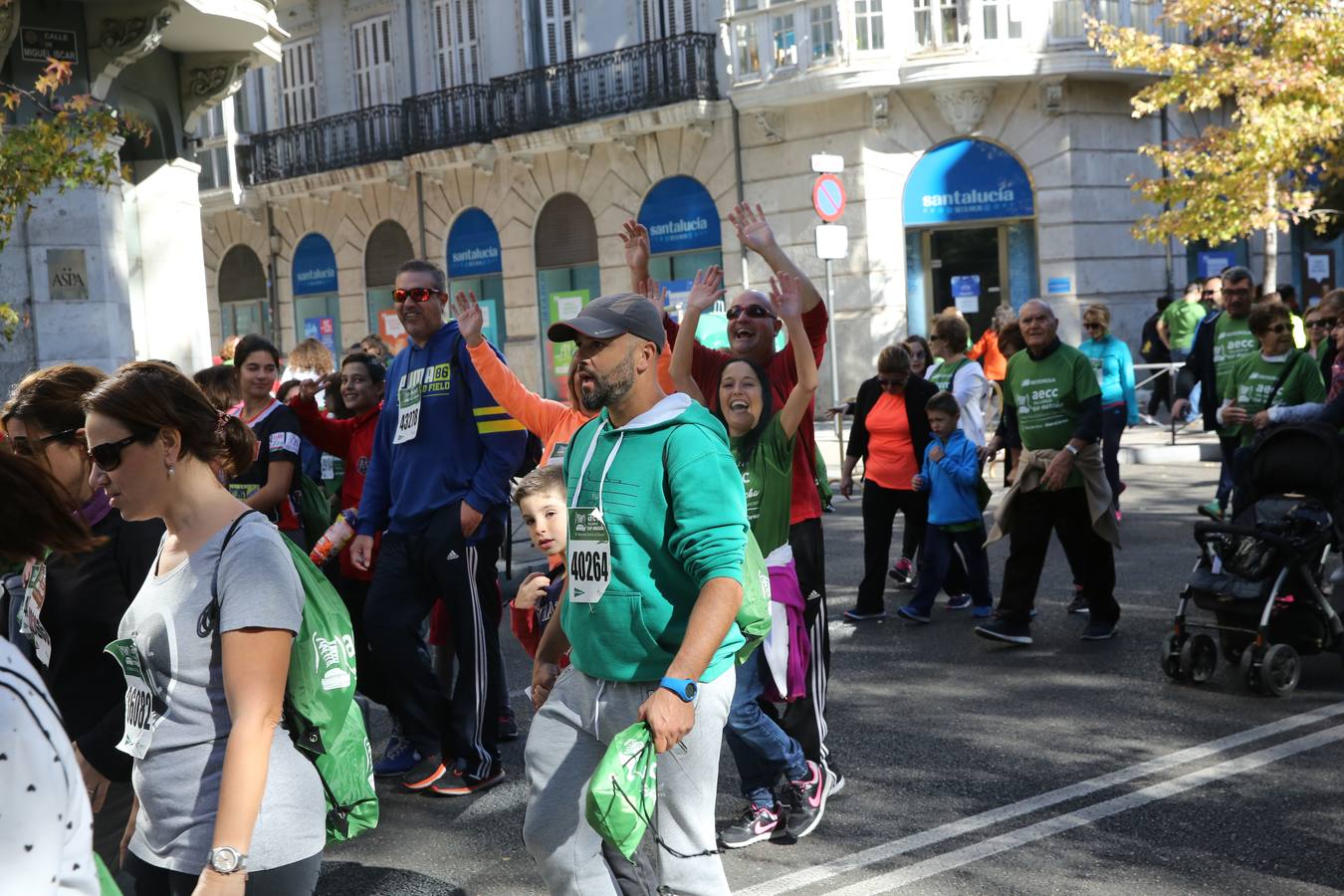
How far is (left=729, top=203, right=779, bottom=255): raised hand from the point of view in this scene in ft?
18.8

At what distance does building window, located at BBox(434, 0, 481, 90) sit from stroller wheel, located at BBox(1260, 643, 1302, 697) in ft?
83.9

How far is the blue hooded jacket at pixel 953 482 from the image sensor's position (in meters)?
9.58

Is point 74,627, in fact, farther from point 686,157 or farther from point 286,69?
point 286,69

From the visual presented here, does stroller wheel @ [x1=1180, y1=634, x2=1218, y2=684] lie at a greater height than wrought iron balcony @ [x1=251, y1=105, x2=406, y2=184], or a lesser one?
lesser

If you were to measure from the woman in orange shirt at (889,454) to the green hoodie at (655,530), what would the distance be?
6019 millimetres

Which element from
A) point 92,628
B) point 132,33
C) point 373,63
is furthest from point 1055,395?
point 373,63

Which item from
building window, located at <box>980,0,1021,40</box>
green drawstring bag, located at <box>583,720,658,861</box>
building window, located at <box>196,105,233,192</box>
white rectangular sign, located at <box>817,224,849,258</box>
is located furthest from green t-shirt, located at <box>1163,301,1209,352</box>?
building window, located at <box>196,105,233,192</box>

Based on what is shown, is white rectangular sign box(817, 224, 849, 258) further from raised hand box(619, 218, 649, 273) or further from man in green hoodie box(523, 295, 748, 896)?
man in green hoodie box(523, 295, 748, 896)

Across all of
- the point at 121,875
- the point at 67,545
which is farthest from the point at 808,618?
the point at 67,545

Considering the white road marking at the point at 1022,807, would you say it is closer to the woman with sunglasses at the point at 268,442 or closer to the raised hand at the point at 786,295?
the raised hand at the point at 786,295

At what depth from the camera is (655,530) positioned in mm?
3760

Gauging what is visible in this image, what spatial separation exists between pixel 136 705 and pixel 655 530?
1.23 meters

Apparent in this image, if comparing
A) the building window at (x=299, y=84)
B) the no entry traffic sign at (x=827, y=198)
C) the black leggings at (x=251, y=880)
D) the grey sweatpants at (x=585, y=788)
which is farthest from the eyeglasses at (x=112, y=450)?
the building window at (x=299, y=84)

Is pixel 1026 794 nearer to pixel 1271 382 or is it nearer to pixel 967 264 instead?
pixel 1271 382
